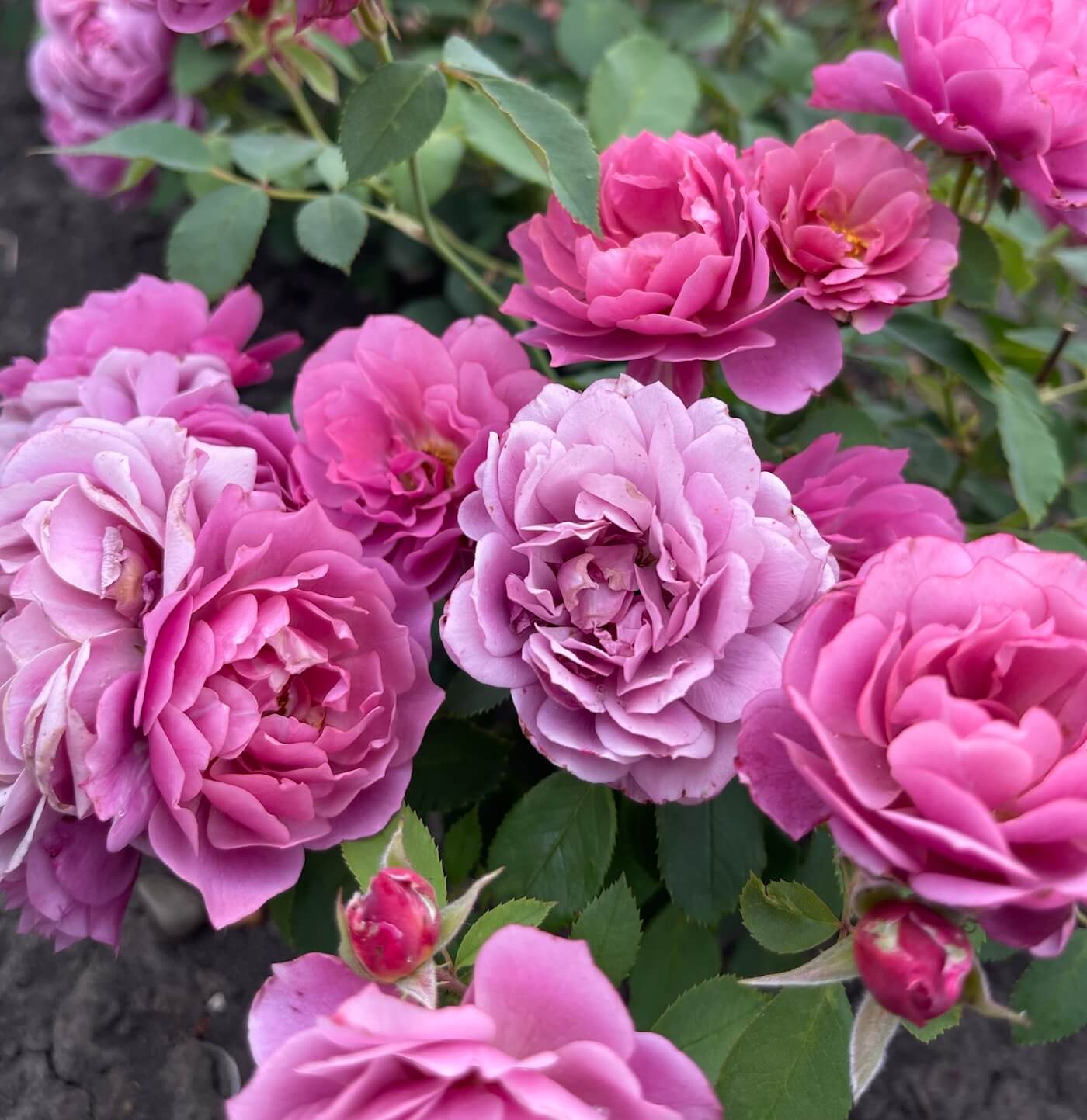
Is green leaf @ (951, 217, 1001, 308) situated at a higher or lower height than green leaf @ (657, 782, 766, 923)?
higher

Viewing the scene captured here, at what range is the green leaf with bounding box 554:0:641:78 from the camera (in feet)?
5.05

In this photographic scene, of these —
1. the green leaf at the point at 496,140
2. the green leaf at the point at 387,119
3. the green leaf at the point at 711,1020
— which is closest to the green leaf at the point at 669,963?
the green leaf at the point at 711,1020

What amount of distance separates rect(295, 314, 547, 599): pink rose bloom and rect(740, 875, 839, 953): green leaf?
0.33m

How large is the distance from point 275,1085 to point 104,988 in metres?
0.67

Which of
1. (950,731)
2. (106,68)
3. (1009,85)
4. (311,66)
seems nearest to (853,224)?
(1009,85)

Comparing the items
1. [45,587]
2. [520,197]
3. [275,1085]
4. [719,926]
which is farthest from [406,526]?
[520,197]

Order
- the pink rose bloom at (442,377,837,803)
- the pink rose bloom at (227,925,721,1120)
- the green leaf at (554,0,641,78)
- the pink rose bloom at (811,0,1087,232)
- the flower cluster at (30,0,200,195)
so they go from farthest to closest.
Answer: the green leaf at (554,0,641,78), the flower cluster at (30,0,200,195), the pink rose bloom at (811,0,1087,232), the pink rose bloom at (442,377,837,803), the pink rose bloom at (227,925,721,1120)

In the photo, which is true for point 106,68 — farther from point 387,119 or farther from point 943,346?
point 943,346

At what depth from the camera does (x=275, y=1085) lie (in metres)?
0.51

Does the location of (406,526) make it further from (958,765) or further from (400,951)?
(958,765)

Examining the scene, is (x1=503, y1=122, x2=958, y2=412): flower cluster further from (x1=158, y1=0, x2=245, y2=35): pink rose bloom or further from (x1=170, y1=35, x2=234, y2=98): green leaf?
(x1=170, y1=35, x2=234, y2=98): green leaf

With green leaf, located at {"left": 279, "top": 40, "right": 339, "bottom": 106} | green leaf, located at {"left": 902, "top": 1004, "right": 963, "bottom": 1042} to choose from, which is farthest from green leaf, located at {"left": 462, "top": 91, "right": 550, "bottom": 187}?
green leaf, located at {"left": 902, "top": 1004, "right": 963, "bottom": 1042}

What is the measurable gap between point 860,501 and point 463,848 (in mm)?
476

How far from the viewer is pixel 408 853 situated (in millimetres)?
687
